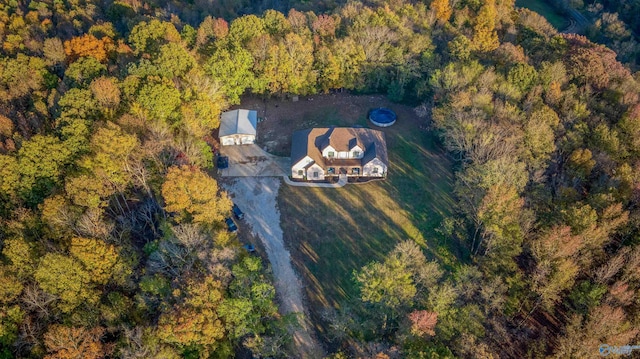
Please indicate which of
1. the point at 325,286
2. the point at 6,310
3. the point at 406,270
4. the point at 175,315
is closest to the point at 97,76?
the point at 6,310

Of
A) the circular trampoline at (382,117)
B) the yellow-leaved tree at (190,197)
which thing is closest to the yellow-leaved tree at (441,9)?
the circular trampoline at (382,117)

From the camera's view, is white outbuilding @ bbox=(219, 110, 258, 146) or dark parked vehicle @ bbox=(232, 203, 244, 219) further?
white outbuilding @ bbox=(219, 110, 258, 146)

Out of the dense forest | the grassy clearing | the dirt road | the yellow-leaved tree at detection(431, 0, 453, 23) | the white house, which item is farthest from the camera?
the grassy clearing

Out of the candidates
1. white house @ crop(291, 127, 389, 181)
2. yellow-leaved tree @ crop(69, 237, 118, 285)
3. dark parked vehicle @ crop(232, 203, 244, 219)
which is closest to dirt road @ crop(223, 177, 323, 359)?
dark parked vehicle @ crop(232, 203, 244, 219)

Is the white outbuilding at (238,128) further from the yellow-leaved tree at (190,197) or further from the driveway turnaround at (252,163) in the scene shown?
the yellow-leaved tree at (190,197)

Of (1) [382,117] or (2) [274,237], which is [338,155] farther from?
(2) [274,237]

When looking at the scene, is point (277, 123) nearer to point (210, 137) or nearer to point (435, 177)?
point (210, 137)

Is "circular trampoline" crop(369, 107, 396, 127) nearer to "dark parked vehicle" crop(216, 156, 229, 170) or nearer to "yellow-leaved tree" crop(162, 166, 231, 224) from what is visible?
"dark parked vehicle" crop(216, 156, 229, 170)
